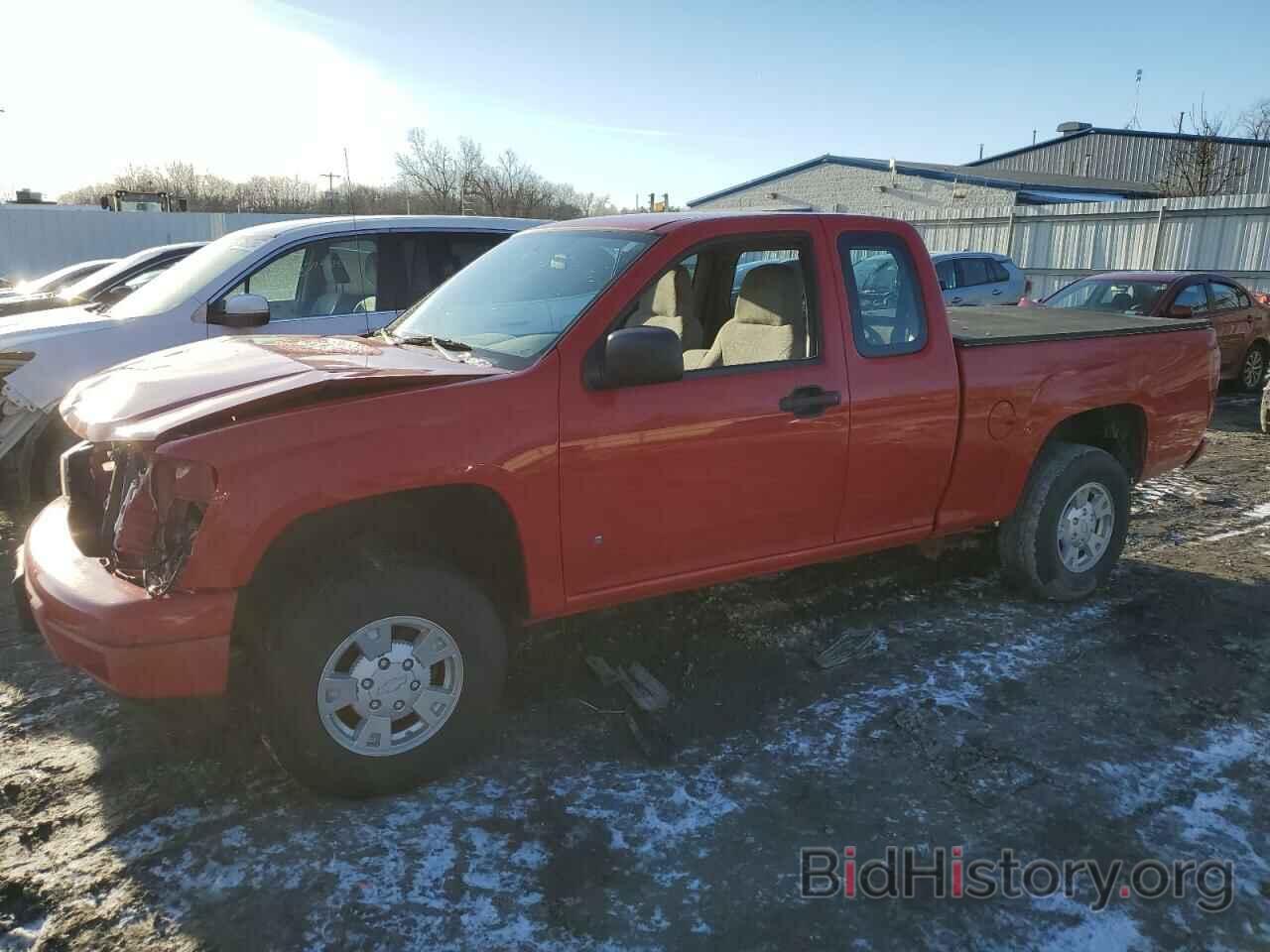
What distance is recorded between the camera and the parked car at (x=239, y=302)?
5.40 metres

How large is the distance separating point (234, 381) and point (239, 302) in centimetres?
287

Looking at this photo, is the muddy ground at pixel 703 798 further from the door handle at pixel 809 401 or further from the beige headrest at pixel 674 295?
the beige headrest at pixel 674 295

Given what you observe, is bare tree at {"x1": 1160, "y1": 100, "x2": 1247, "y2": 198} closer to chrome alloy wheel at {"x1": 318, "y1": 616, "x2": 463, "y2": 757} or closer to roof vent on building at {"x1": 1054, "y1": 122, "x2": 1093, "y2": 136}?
roof vent on building at {"x1": 1054, "y1": 122, "x2": 1093, "y2": 136}

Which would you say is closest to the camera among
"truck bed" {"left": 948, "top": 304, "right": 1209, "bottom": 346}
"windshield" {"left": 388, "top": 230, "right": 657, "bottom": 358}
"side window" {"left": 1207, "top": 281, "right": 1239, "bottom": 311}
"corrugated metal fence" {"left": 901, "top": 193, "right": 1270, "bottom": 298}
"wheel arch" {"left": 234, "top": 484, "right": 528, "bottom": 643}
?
"wheel arch" {"left": 234, "top": 484, "right": 528, "bottom": 643}

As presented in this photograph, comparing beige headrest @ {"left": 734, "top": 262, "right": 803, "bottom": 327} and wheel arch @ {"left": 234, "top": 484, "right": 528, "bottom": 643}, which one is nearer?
wheel arch @ {"left": 234, "top": 484, "right": 528, "bottom": 643}

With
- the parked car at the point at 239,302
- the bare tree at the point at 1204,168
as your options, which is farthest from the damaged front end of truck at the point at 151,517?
the bare tree at the point at 1204,168

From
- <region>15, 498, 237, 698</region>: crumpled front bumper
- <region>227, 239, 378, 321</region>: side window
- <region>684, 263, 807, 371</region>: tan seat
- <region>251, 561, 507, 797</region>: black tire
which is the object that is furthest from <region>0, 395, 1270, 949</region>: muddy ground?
<region>227, 239, 378, 321</region>: side window

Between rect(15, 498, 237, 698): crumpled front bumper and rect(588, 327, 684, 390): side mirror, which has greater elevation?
rect(588, 327, 684, 390): side mirror

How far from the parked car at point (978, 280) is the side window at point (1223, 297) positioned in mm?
3585

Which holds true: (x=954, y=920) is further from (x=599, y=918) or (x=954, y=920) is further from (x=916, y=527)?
(x=916, y=527)

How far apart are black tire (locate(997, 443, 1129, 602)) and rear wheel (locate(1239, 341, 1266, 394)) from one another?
9.07m

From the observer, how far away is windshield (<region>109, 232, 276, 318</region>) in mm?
5938

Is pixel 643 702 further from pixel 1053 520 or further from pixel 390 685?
pixel 1053 520

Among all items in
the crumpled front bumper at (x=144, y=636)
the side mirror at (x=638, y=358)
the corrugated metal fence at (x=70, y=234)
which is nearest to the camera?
the crumpled front bumper at (x=144, y=636)
